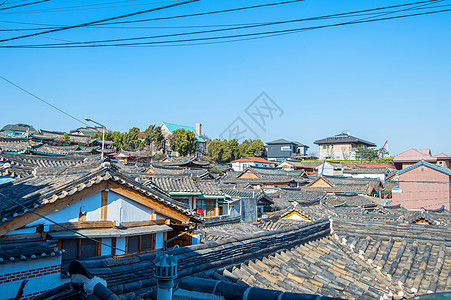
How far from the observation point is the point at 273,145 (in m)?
85.2

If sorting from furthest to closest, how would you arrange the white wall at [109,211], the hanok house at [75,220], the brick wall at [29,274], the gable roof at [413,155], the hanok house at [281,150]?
the hanok house at [281,150] < the gable roof at [413,155] < the white wall at [109,211] < the hanok house at [75,220] < the brick wall at [29,274]

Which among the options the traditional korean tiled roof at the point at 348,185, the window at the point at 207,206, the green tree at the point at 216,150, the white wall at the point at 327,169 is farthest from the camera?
the green tree at the point at 216,150

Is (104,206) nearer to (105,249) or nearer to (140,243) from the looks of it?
(105,249)

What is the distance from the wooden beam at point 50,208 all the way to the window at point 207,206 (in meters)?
15.9

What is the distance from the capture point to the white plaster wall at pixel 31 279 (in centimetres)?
724

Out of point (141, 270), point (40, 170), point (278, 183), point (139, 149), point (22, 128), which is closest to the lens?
point (141, 270)

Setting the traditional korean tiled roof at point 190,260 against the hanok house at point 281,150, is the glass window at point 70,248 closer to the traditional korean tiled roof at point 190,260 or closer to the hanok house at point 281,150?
the traditional korean tiled roof at point 190,260

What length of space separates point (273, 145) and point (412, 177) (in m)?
51.6

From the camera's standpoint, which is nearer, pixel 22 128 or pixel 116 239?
pixel 116 239

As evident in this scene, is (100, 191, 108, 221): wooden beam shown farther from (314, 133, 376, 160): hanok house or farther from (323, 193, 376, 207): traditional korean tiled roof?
(314, 133, 376, 160): hanok house

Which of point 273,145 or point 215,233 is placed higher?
point 273,145

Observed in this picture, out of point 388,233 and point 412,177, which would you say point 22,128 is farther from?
point 388,233

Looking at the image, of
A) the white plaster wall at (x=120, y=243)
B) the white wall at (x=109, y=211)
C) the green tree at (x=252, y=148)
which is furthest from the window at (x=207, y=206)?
the green tree at (x=252, y=148)

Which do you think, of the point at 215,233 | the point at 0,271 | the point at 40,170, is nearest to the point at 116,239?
the point at 0,271
